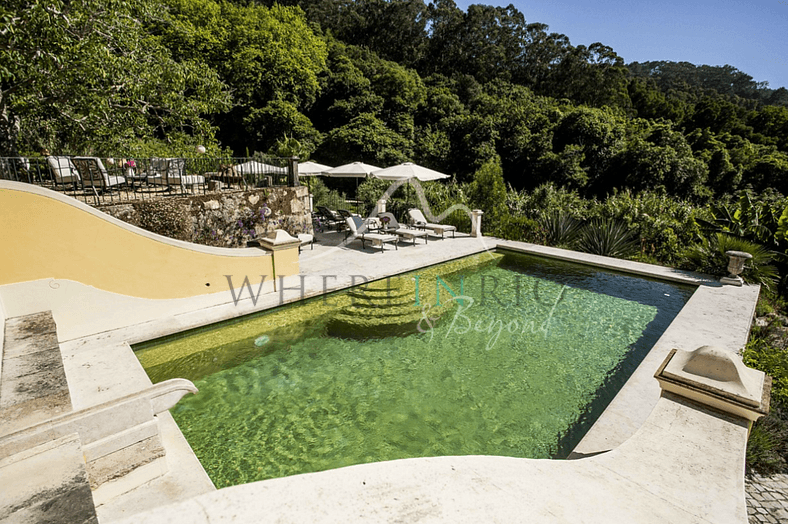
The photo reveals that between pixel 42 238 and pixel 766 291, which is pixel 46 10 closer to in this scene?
pixel 42 238

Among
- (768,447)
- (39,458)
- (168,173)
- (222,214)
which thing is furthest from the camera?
(168,173)

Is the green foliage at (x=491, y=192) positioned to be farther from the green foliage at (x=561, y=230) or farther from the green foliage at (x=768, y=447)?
the green foliage at (x=768, y=447)

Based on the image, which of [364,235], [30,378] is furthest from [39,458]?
[364,235]

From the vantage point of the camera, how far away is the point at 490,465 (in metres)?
2.34

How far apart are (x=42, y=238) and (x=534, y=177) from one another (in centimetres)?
3294

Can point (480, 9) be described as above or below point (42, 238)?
above

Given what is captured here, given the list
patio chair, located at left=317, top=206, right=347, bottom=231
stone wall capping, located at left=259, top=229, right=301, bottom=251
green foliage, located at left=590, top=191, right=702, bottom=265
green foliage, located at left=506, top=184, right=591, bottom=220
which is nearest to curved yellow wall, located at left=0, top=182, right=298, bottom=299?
stone wall capping, located at left=259, top=229, right=301, bottom=251

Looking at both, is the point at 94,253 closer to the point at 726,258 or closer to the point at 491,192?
the point at 491,192

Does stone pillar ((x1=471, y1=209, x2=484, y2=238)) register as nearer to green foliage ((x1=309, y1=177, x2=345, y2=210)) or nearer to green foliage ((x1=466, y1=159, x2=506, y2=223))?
green foliage ((x1=466, y1=159, x2=506, y2=223))

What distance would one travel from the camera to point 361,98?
32.0 m

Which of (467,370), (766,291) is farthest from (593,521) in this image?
(766,291)

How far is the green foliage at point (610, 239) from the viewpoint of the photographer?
424 inches

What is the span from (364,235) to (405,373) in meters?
6.42

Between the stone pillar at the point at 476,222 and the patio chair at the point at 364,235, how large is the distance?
315 cm
